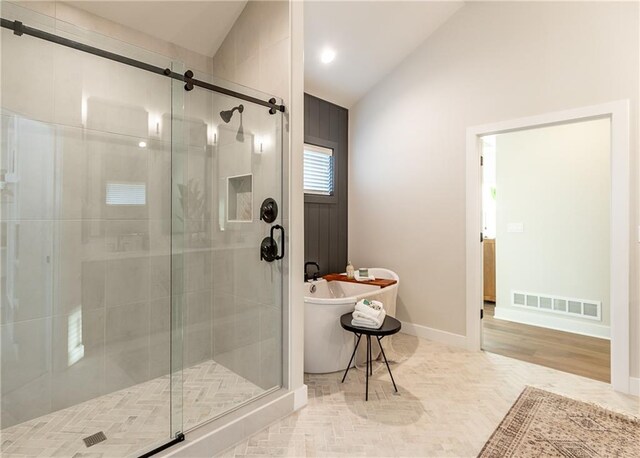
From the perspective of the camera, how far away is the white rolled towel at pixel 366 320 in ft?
7.86

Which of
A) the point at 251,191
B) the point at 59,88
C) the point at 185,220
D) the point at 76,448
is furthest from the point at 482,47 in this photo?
the point at 76,448

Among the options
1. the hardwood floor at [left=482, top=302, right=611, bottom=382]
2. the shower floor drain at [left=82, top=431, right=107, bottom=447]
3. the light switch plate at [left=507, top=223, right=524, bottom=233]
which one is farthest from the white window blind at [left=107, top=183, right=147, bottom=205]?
the light switch plate at [left=507, top=223, right=524, bottom=233]

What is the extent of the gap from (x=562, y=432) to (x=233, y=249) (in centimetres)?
229

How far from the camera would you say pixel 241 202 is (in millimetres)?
2338

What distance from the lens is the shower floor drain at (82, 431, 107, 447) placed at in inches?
70.2

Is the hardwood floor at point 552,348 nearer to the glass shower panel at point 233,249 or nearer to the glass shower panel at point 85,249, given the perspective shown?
the glass shower panel at point 233,249

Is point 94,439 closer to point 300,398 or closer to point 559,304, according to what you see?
point 300,398

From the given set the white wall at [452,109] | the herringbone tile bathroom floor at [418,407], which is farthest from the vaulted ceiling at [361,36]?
the herringbone tile bathroom floor at [418,407]

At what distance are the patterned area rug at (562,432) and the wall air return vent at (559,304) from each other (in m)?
1.93

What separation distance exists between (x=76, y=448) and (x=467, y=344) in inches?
120

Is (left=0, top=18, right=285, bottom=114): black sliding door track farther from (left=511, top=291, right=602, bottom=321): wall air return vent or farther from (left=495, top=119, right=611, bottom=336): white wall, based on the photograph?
(left=511, top=291, right=602, bottom=321): wall air return vent

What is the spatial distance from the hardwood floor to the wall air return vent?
10.1 inches

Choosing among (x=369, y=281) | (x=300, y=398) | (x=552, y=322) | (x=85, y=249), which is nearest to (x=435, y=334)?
(x=369, y=281)

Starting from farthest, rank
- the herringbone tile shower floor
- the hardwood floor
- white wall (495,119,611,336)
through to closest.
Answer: white wall (495,119,611,336), the hardwood floor, the herringbone tile shower floor
